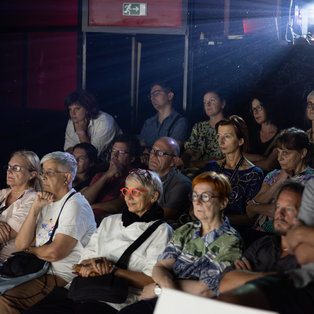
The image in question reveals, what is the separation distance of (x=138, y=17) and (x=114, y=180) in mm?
1561

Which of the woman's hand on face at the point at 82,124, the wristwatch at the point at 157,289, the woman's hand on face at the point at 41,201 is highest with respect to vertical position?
the woman's hand on face at the point at 82,124

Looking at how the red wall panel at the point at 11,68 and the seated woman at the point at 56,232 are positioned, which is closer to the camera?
the seated woman at the point at 56,232

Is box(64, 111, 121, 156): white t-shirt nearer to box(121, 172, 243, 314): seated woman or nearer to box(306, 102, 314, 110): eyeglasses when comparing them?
box(306, 102, 314, 110): eyeglasses

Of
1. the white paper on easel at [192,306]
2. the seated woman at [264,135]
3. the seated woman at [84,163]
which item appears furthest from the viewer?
the seated woman at [84,163]

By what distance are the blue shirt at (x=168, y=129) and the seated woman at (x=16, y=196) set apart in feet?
4.14

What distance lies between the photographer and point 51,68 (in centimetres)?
581

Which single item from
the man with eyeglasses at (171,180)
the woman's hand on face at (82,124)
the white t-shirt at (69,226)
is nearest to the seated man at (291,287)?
the white t-shirt at (69,226)

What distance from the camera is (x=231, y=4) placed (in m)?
4.45

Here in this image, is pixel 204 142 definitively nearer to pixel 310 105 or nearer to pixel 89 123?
pixel 310 105

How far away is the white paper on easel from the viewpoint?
773 mm

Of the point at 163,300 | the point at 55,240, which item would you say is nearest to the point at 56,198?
the point at 55,240

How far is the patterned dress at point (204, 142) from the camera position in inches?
151

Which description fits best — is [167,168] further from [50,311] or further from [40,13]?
[40,13]

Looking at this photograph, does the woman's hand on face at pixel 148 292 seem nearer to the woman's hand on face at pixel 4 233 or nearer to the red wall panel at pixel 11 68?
the woman's hand on face at pixel 4 233
